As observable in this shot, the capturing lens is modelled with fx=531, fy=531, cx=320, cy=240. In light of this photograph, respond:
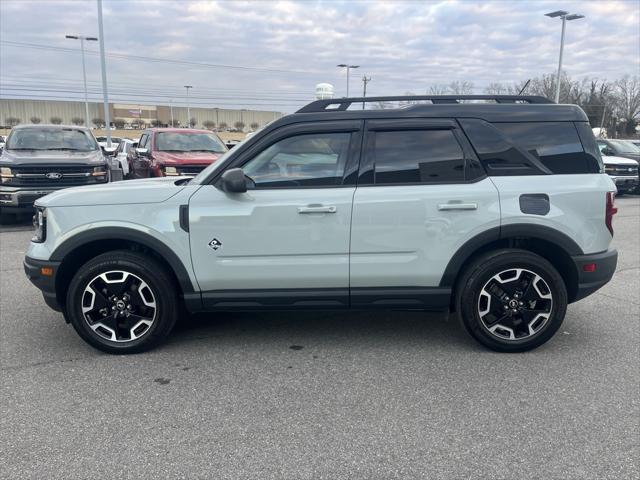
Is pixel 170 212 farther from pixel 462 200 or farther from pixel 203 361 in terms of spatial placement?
pixel 462 200

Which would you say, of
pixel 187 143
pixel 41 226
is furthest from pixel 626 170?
pixel 41 226

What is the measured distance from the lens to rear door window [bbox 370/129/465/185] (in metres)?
3.96

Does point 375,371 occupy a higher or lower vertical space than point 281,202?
lower

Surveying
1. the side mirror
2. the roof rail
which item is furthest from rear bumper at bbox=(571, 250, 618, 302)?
the side mirror

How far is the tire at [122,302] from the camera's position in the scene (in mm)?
3941

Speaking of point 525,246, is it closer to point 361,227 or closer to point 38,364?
point 361,227

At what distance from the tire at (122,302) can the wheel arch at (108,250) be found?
0.35ft

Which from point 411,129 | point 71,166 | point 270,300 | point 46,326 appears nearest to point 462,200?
point 411,129

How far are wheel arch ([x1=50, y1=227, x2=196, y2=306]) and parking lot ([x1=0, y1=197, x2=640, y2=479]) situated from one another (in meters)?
0.55

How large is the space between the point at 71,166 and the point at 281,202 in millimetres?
7453

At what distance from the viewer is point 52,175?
382 inches

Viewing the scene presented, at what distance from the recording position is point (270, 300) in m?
4.02

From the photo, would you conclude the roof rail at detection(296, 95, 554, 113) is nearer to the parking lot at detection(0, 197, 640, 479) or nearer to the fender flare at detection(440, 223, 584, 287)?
the fender flare at detection(440, 223, 584, 287)

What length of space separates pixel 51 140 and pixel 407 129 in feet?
30.0
